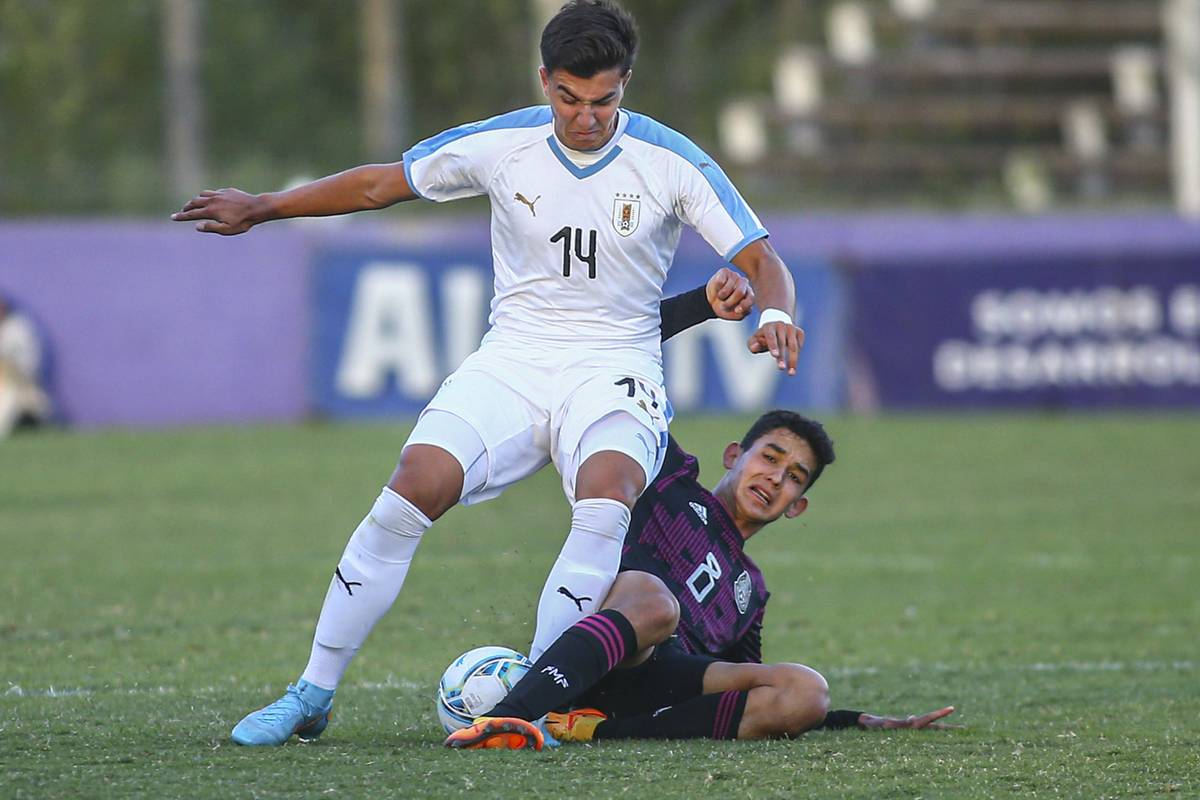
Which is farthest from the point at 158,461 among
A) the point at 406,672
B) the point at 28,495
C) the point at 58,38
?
the point at 58,38

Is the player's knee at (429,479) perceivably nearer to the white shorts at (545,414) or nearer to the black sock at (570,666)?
the white shorts at (545,414)

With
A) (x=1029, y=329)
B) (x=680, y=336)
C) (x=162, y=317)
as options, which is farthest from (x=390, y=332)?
(x=1029, y=329)

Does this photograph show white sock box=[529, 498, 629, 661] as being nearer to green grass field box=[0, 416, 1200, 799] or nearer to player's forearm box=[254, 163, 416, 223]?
green grass field box=[0, 416, 1200, 799]

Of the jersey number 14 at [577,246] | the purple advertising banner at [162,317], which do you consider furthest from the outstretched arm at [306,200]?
the purple advertising banner at [162,317]

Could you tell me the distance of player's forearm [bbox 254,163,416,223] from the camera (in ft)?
16.9

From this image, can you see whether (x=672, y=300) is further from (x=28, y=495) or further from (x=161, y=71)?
(x=161, y=71)

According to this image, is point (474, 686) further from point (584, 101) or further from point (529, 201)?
point (584, 101)

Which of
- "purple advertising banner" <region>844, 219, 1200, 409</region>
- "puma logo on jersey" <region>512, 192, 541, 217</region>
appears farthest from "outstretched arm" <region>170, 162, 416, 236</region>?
"purple advertising banner" <region>844, 219, 1200, 409</region>

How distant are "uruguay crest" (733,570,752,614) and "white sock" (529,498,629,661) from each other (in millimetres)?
539

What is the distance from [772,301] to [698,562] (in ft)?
2.59

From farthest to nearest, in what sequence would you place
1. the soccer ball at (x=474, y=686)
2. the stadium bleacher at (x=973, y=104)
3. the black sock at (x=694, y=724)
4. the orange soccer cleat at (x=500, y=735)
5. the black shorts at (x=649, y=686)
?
the stadium bleacher at (x=973, y=104) < the black shorts at (x=649, y=686) < the black sock at (x=694, y=724) < the soccer ball at (x=474, y=686) < the orange soccer cleat at (x=500, y=735)

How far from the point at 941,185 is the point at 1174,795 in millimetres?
24323

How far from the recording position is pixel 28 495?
12258 millimetres

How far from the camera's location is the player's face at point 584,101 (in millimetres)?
4969
